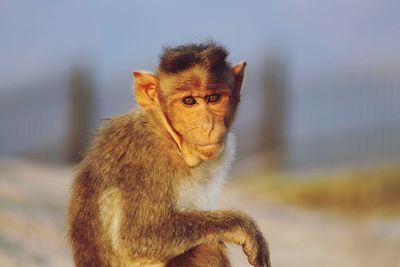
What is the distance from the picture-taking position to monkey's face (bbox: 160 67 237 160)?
234 inches

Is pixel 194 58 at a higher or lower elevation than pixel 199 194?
higher

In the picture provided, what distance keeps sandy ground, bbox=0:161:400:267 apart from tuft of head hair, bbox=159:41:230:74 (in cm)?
281

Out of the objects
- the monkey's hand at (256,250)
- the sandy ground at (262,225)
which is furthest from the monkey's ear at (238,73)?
the sandy ground at (262,225)

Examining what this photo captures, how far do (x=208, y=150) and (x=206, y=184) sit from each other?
0.54 metres

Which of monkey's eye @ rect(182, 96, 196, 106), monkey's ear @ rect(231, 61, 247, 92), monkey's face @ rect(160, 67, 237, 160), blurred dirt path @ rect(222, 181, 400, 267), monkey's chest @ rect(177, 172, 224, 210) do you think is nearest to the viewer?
monkey's face @ rect(160, 67, 237, 160)

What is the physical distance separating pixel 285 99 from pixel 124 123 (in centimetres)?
1834

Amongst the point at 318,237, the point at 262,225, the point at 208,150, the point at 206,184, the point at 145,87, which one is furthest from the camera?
the point at 318,237

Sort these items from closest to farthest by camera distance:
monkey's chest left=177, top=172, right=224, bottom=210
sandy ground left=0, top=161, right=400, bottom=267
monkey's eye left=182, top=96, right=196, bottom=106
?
monkey's eye left=182, top=96, right=196, bottom=106, monkey's chest left=177, top=172, right=224, bottom=210, sandy ground left=0, top=161, right=400, bottom=267

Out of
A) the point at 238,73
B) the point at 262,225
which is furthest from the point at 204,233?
the point at 262,225

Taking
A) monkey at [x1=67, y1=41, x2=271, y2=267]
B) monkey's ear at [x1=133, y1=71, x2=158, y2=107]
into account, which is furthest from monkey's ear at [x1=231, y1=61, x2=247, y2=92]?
monkey's ear at [x1=133, y1=71, x2=158, y2=107]

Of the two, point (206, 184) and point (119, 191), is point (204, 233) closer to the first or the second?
point (206, 184)

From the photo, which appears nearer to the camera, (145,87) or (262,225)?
(145,87)

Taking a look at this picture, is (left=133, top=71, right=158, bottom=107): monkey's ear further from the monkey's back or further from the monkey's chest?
the monkey's chest

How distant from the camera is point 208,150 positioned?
5.96 meters
